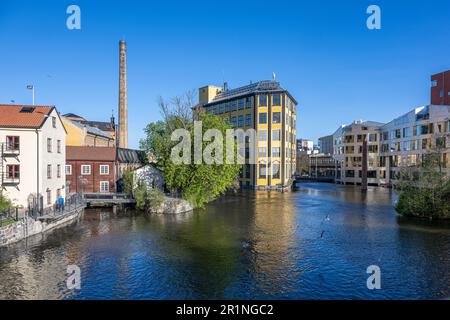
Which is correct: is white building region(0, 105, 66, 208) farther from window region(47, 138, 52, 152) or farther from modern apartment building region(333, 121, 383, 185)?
modern apartment building region(333, 121, 383, 185)

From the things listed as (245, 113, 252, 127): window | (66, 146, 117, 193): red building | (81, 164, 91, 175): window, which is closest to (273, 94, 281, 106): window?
(245, 113, 252, 127): window

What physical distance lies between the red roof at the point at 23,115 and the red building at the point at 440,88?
79.0 metres

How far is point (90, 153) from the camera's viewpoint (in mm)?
50656

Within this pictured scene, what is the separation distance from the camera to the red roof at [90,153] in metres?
49.5

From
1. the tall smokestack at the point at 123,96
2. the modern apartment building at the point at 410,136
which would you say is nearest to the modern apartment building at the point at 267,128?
the tall smokestack at the point at 123,96

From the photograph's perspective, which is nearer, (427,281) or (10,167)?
(427,281)

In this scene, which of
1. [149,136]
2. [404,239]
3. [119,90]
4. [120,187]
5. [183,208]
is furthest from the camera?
[119,90]

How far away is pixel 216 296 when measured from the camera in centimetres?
1586

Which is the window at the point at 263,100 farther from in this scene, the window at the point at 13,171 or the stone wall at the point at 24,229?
the window at the point at 13,171

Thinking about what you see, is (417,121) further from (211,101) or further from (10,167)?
(10,167)

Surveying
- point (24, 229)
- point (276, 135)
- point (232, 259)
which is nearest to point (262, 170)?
point (276, 135)


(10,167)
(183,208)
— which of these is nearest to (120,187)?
(183,208)

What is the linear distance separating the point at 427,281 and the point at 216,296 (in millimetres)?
12340

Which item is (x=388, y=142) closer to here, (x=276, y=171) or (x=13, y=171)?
(x=276, y=171)
